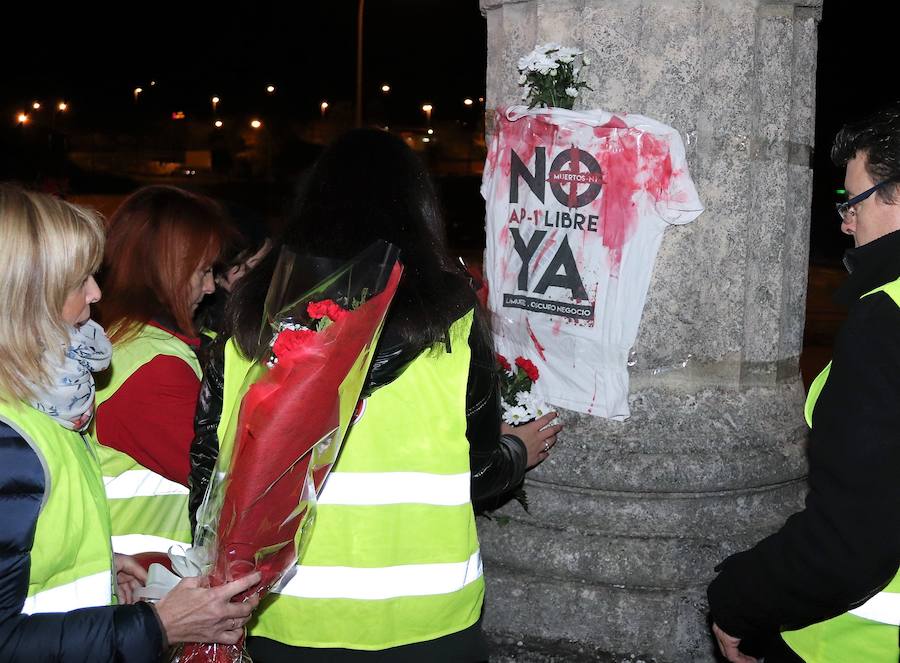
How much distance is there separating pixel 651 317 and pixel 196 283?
1.74m

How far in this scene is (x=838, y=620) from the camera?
212 cm

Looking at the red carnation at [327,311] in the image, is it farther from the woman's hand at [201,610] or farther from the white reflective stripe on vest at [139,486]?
the white reflective stripe on vest at [139,486]

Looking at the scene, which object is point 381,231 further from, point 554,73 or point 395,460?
point 554,73

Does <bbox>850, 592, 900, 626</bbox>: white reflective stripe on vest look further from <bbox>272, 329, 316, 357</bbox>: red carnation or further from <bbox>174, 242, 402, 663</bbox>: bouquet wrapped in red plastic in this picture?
<bbox>272, 329, 316, 357</bbox>: red carnation

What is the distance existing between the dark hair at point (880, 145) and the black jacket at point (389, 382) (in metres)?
0.97

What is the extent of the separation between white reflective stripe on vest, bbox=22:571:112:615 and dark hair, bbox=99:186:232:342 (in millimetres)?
1192

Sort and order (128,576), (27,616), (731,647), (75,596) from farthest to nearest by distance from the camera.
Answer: (128,576) < (731,647) < (75,596) < (27,616)

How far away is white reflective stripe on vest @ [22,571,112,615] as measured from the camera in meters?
1.86

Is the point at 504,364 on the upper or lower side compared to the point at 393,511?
lower

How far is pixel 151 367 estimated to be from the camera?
113 inches

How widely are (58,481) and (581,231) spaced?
2.36 metres

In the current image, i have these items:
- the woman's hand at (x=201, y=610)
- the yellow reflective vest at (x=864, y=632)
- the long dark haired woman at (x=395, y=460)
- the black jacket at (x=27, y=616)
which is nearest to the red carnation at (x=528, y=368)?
the long dark haired woman at (x=395, y=460)

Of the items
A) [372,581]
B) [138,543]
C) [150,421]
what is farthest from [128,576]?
[372,581]

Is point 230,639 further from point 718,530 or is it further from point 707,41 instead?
point 707,41
